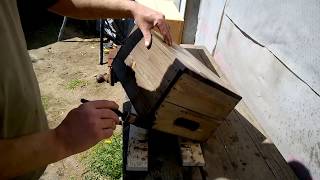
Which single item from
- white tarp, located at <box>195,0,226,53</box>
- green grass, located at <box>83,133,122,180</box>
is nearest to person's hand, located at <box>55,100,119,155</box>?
green grass, located at <box>83,133,122,180</box>

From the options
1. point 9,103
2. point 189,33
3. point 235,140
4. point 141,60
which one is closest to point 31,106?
point 9,103

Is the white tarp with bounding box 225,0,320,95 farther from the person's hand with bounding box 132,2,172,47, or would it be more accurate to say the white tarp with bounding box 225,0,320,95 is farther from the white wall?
the person's hand with bounding box 132,2,172,47

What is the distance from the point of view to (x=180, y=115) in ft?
6.04

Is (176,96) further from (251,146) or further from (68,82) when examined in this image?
(68,82)

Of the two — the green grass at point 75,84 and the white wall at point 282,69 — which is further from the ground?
the white wall at point 282,69

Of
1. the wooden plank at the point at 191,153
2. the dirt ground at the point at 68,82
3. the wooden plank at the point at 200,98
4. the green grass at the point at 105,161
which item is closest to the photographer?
the wooden plank at the point at 200,98

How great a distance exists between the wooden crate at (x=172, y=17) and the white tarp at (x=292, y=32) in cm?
179

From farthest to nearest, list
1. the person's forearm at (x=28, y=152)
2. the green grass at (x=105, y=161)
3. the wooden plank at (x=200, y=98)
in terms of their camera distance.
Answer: the green grass at (x=105, y=161), the wooden plank at (x=200, y=98), the person's forearm at (x=28, y=152)

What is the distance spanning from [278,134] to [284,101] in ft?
0.80

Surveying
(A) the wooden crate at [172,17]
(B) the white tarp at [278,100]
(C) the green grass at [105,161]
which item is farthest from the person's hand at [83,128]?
(A) the wooden crate at [172,17]

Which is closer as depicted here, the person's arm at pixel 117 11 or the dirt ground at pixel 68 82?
the person's arm at pixel 117 11

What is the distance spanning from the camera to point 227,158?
2018 mm

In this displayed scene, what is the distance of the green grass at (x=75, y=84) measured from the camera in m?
5.38

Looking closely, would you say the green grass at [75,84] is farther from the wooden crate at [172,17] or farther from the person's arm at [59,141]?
the person's arm at [59,141]
